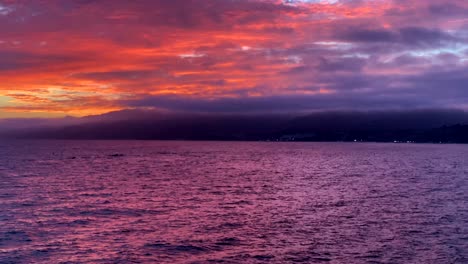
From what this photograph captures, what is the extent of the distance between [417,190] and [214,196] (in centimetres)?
2846

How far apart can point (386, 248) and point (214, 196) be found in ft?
95.9

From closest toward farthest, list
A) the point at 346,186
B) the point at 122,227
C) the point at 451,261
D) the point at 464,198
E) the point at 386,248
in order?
the point at 451,261 < the point at 386,248 < the point at 122,227 < the point at 464,198 < the point at 346,186

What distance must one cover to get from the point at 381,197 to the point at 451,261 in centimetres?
2945

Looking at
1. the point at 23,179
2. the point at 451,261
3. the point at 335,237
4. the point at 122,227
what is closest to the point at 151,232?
the point at 122,227

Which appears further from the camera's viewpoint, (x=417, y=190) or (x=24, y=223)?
(x=417, y=190)

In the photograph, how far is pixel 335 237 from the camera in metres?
33.2

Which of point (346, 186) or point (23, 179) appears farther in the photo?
point (23, 179)

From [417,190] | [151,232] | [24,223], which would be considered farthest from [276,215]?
[417,190]

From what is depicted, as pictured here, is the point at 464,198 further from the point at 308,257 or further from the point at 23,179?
the point at 23,179

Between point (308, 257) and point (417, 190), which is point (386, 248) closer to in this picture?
point (308, 257)

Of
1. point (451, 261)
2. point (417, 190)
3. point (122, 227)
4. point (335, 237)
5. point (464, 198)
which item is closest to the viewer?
point (451, 261)

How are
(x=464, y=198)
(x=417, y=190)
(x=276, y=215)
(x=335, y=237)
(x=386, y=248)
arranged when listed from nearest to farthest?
(x=386, y=248) < (x=335, y=237) < (x=276, y=215) < (x=464, y=198) < (x=417, y=190)

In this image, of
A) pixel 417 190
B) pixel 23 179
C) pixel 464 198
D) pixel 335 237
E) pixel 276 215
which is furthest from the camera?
pixel 23 179

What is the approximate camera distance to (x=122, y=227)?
120ft
